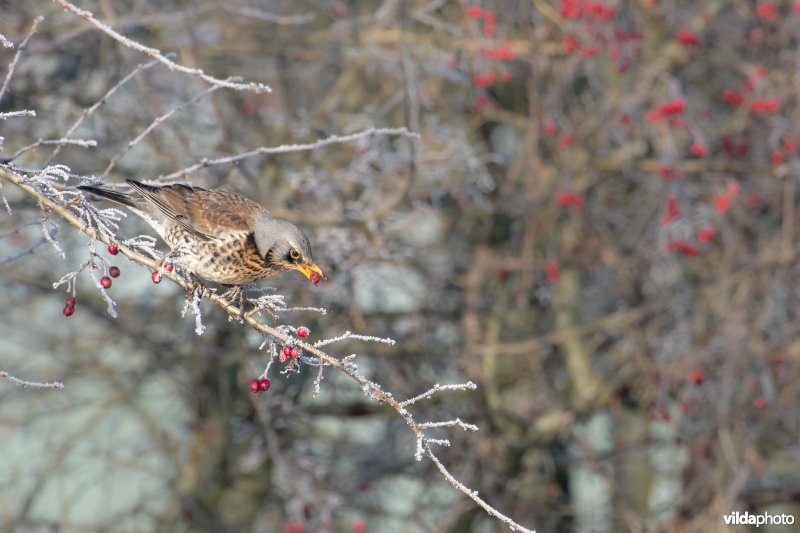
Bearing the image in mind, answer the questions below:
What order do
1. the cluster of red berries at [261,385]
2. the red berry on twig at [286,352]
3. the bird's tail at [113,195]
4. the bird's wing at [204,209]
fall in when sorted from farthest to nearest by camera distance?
1. the bird's wing at [204,209]
2. the bird's tail at [113,195]
3. the cluster of red berries at [261,385]
4. the red berry on twig at [286,352]

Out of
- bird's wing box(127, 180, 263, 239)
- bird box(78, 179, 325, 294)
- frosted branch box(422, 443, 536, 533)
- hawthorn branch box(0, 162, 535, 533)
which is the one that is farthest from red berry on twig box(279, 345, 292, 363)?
bird's wing box(127, 180, 263, 239)

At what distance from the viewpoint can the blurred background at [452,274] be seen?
6.17 metres

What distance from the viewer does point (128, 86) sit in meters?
6.98

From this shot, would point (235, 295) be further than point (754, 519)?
No

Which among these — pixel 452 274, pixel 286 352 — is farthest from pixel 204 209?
pixel 452 274

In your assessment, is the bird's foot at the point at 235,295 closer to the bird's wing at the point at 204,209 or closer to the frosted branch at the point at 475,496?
the bird's wing at the point at 204,209

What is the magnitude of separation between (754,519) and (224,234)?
4.58 m

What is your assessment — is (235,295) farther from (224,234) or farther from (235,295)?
(224,234)

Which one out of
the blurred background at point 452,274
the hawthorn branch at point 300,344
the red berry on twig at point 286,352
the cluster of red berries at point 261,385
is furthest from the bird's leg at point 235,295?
the blurred background at point 452,274

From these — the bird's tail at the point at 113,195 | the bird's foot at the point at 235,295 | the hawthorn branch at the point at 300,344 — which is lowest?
the hawthorn branch at the point at 300,344

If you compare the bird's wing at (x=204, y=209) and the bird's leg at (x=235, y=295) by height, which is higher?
the bird's wing at (x=204, y=209)

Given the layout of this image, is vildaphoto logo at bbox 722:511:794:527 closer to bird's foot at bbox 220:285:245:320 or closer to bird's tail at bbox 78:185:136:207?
bird's foot at bbox 220:285:245:320

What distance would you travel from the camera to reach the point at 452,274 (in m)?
7.60

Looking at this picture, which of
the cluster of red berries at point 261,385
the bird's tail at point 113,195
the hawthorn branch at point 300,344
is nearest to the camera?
the hawthorn branch at point 300,344
